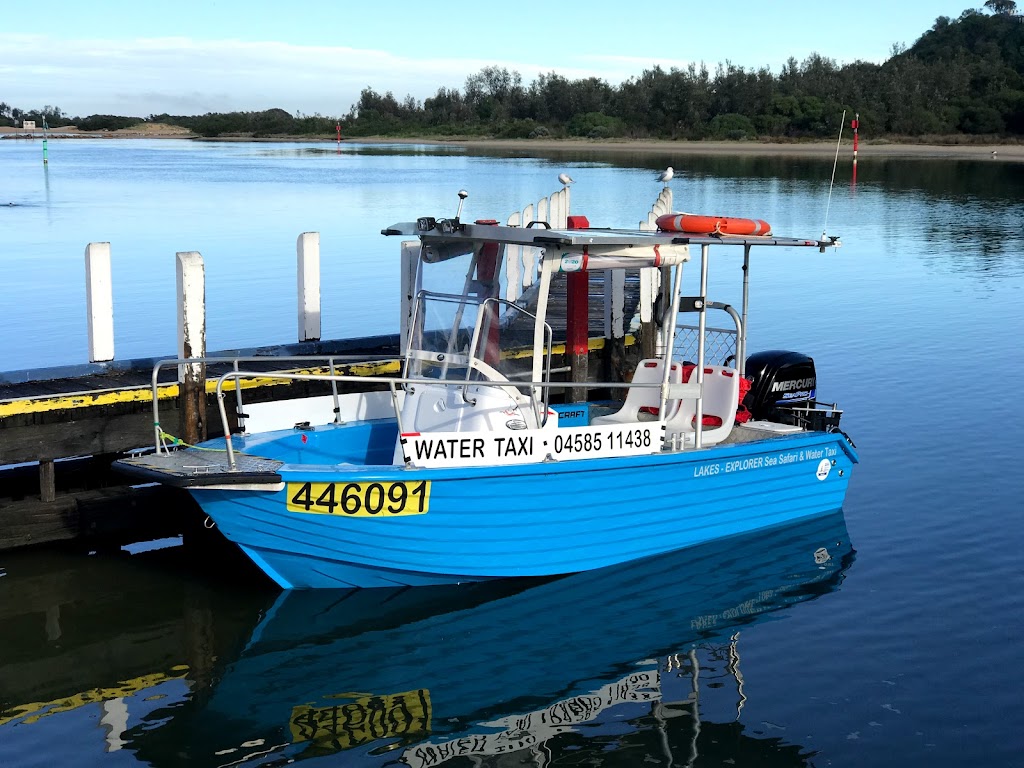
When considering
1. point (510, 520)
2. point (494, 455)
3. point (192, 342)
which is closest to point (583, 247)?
point (494, 455)

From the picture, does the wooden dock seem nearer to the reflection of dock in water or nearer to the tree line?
the reflection of dock in water

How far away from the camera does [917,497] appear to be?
11883mm

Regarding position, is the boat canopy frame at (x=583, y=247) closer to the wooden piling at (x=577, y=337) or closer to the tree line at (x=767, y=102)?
the wooden piling at (x=577, y=337)

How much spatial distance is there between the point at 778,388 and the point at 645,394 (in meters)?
1.65

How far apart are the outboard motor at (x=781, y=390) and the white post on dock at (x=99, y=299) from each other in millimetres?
5943

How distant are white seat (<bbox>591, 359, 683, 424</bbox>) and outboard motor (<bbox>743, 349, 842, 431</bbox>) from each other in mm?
1338

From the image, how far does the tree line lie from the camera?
86875mm

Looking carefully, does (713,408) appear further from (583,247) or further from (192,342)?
(192,342)

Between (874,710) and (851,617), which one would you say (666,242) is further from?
(874,710)

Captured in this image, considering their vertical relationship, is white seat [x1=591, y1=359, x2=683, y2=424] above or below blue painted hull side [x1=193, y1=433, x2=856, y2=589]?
above

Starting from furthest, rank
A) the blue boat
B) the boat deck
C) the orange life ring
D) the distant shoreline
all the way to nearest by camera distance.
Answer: the distant shoreline → the orange life ring → the blue boat → the boat deck

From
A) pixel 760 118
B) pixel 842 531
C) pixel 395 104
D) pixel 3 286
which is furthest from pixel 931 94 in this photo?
pixel 842 531

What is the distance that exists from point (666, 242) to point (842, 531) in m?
3.44

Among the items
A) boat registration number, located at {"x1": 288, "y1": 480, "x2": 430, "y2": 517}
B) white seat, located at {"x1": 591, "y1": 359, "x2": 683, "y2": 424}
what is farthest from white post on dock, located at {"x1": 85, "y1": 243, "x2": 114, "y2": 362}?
white seat, located at {"x1": 591, "y1": 359, "x2": 683, "y2": 424}
